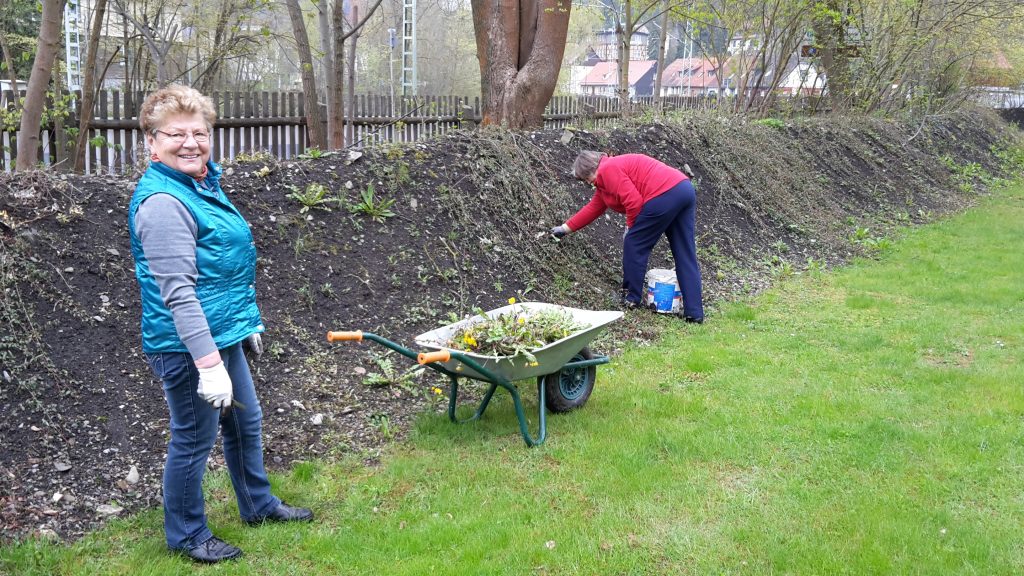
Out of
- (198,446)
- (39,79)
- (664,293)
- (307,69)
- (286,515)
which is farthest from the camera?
(307,69)

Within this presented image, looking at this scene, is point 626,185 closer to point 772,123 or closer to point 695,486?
point 695,486

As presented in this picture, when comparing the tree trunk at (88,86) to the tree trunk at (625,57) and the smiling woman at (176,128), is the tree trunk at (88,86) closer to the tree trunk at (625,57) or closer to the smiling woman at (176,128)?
the smiling woman at (176,128)

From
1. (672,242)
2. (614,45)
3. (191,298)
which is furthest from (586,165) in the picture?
(614,45)

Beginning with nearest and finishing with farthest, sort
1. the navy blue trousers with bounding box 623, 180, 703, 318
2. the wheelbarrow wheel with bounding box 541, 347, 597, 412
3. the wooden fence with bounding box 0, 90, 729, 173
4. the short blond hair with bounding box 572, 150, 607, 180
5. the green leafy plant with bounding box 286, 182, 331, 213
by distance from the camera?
the wheelbarrow wheel with bounding box 541, 347, 597, 412
the green leafy plant with bounding box 286, 182, 331, 213
the short blond hair with bounding box 572, 150, 607, 180
the navy blue trousers with bounding box 623, 180, 703, 318
the wooden fence with bounding box 0, 90, 729, 173

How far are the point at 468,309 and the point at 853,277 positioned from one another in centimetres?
492

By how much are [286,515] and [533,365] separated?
1.39 m

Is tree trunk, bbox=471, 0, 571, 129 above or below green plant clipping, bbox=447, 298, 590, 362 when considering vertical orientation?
above

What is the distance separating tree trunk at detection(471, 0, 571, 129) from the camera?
9.21 m

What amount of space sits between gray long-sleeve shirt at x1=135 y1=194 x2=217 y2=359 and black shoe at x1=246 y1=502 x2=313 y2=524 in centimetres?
100

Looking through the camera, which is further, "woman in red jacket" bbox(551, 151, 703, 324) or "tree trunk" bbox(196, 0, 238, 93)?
"tree trunk" bbox(196, 0, 238, 93)

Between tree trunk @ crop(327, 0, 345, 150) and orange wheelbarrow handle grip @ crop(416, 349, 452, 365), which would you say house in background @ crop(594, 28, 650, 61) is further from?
orange wheelbarrow handle grip @ crop(416, 349, 452, 365)

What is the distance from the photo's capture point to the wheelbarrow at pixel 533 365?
408 cm

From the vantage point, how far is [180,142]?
2934mm

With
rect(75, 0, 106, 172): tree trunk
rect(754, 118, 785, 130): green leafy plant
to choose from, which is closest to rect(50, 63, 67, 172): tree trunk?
rect(75, 0, 106, 172): tree trunk
